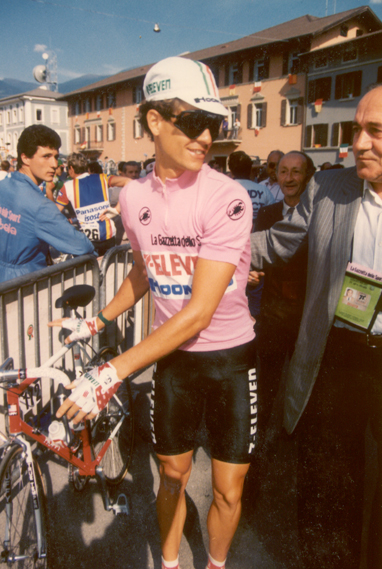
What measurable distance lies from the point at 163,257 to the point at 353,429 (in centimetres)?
123

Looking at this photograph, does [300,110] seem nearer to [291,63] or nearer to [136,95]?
[291,63]

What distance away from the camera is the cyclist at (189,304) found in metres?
1.53

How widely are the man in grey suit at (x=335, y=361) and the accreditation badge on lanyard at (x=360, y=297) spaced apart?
0.03 m

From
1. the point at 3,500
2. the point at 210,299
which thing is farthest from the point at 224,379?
the point at 3,500

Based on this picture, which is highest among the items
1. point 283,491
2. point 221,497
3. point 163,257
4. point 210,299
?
point 163,257

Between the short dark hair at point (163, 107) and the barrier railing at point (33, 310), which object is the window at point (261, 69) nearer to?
the barrier railing at point (33, 310)

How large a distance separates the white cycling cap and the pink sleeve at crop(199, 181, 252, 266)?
32cm

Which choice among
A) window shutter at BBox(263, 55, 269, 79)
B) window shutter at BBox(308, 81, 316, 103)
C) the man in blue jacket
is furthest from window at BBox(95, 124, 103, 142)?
the man in blue jacket

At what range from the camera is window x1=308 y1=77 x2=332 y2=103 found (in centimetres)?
2992

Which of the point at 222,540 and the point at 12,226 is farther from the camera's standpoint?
the point at 12,226

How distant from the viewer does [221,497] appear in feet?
6.34

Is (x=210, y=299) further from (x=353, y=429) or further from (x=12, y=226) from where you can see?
(x=12, y=226)

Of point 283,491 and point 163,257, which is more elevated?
point 163,257

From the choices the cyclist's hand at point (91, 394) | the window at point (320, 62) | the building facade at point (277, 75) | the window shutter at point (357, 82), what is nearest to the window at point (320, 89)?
the building facade at point (277, 75)
